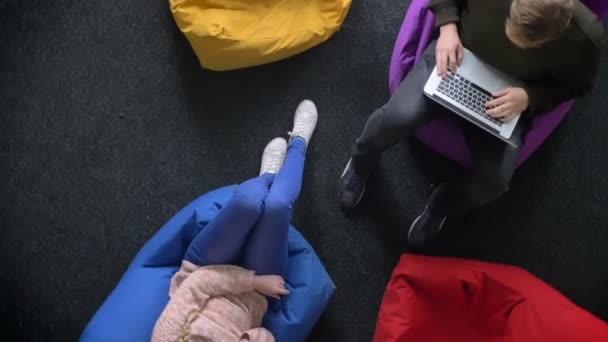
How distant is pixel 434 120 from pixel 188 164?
0.79m

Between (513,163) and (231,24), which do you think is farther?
(231,24)

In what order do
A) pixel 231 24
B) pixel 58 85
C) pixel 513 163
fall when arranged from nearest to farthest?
1. pixel 513 163
2. pixel 231 24
3. pixel 58 85

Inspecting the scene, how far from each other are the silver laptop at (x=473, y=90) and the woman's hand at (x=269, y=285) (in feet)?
1.98

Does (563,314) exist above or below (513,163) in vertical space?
below

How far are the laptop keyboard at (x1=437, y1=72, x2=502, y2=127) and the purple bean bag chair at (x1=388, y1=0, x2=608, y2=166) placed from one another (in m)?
0.21

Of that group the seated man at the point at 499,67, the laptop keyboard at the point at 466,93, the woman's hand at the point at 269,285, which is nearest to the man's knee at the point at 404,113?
the seated man at the point at 499,67

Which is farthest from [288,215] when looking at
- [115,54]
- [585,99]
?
[585,99]

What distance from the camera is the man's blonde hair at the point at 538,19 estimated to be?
1.16 metres

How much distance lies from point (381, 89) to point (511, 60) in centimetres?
59

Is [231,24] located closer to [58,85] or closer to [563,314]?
[58,85]

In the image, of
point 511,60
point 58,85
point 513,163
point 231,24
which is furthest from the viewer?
point 58,85

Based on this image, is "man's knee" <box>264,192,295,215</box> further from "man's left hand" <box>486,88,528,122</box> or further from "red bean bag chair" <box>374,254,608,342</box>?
"man's left hand" <box>486,88,528,122</box>

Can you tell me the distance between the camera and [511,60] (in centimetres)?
138

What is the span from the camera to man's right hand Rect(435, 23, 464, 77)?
4.62 feet
